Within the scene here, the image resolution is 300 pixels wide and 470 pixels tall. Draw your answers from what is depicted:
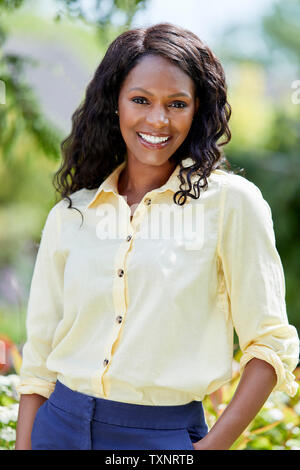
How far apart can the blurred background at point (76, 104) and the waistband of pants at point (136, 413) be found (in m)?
0.88

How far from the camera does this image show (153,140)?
5.67ft

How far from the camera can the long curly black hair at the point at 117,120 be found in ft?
5.61

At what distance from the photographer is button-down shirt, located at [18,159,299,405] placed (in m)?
1.58

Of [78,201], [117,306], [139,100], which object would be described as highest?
[139,100]

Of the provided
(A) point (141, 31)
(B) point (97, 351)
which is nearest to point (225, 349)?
(B) point (97, 351)

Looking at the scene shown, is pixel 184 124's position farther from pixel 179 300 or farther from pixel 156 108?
pixel 179 300

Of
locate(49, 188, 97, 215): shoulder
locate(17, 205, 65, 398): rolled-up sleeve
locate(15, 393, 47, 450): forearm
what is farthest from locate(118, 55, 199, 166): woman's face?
locate(15, 393, 47, 450): forearm

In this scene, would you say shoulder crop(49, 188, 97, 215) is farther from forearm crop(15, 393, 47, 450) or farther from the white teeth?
forearm crop(15, 393, 47, 450)

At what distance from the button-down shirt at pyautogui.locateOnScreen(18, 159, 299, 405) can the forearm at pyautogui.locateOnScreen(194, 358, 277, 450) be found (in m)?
0.03

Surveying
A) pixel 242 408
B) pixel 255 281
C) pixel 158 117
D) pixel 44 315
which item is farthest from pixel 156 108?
pixel 242 408

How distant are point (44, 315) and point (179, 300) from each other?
0.49m

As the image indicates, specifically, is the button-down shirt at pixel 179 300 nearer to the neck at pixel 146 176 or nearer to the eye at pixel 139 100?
the neck at pixel 146 176

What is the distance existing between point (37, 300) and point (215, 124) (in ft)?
2.37
